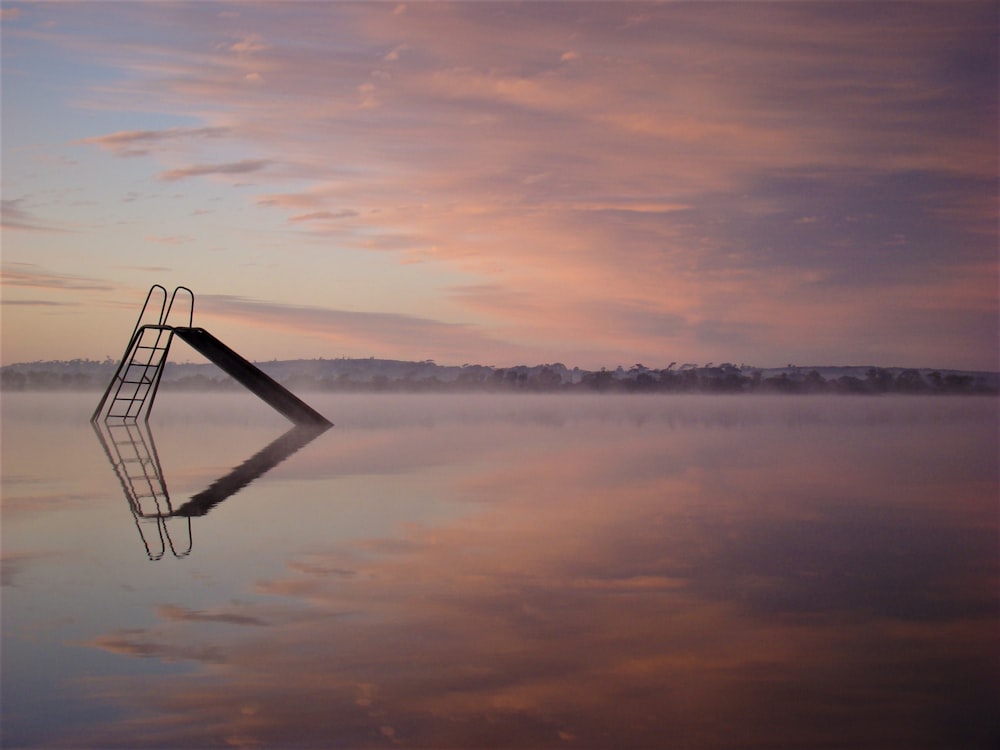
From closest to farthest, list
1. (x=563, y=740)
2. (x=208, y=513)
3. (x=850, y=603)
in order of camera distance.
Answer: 1. (x=563, y=740)
2. (x=850, y=603)
3. (x=208, y=513)

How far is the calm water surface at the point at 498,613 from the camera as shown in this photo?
292cm

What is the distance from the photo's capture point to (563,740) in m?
2.80

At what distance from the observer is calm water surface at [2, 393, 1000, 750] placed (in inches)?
115

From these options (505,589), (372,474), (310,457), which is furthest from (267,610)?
(310,457)

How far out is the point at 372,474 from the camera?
30.7ft

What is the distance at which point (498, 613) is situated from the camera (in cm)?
406

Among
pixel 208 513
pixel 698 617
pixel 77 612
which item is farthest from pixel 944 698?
pixel 208 513

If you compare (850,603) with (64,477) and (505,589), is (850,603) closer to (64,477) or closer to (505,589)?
(505,589)

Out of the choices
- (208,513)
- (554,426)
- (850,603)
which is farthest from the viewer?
(554,426)

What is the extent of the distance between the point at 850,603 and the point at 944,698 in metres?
1.23

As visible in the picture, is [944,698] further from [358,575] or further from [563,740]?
[358,575]

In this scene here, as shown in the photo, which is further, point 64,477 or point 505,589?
point 64,477

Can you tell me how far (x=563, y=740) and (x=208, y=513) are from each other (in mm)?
4564

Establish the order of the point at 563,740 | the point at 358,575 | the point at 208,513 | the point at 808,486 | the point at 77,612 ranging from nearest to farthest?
the point at 563,740, the point at 77,612, the point at 358,575, the point at 208,513, the point at 808,486
